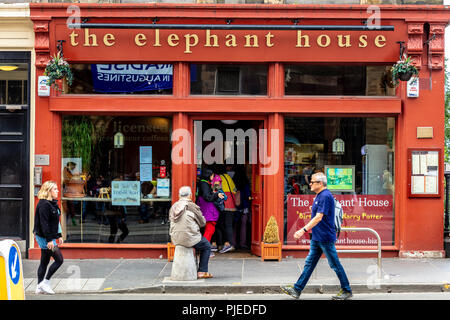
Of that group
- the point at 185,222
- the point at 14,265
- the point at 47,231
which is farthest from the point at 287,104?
the point at 14,265

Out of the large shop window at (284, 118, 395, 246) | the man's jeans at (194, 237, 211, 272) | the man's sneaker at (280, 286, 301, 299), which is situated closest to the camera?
the man's sneaker at (280, 286, 301, 299)

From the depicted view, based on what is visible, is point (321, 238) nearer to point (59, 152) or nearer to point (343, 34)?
point (343, 34)

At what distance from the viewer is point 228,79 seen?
11766 mm

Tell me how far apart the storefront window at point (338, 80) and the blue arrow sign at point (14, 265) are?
22.8ft

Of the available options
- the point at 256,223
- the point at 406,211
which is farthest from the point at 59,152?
the point at 406,211

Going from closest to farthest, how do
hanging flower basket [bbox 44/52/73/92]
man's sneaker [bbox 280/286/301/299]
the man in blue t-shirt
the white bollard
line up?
the white bollard < the man in blue t-shirt < man's sneaker [bbox 280/286/301/299] < hanging flower basket [bbox 44/52/73/92]

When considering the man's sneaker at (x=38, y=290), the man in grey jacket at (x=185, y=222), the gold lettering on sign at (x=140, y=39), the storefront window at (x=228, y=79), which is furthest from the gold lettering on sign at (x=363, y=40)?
the man's sneaker at (x=38, y=290)

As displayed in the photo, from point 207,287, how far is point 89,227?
Answer: 12.1ft

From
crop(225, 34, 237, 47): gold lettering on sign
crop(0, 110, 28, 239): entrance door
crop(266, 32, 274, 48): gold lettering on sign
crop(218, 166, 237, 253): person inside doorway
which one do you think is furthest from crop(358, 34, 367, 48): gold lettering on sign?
crop(0, 110, 28, 239): entrance door

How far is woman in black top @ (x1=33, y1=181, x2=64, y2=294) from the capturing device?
8914 mm

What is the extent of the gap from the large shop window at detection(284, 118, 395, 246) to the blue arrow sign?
660 centimetres

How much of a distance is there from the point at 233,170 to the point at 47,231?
16.7 ft

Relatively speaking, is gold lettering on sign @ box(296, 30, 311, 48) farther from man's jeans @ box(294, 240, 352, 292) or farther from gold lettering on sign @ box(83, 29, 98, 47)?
man's jeans @ box(294, 240, 352, 292)

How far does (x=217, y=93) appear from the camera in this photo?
1175 cm
